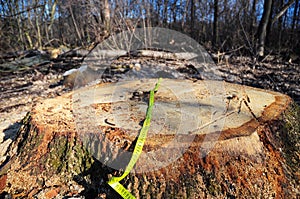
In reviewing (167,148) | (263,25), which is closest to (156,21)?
(263,25)

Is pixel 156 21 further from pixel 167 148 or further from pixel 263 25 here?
pixel 167 148

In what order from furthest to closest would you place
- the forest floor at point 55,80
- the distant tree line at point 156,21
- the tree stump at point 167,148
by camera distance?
the distant tree line at point 156,21, the forest floor at point 55,80, the tree stump at point 167,148

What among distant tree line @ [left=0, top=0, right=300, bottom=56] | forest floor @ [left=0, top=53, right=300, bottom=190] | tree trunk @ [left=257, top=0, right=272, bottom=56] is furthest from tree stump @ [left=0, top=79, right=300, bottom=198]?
tree trunk @ [left=257, top=0, right=272, bottom=56]

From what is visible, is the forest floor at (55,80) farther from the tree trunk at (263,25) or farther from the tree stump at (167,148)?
the tree stump at (167,148)

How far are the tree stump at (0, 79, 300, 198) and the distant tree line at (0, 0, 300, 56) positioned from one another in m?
3.67

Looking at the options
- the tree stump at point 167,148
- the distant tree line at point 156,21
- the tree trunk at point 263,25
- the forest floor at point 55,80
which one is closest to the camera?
the tree stump at point 167,148

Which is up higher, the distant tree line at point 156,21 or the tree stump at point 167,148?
the distant tree line at point 156,21

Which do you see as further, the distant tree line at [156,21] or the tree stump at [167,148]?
the distant tree line at [156,21]

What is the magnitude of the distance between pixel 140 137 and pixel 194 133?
26cm

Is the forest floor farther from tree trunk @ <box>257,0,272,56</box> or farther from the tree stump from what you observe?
the tree stump

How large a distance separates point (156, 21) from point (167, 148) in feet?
27.3

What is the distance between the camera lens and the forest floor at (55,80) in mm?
3164

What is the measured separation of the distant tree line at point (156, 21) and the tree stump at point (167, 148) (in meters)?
3.67

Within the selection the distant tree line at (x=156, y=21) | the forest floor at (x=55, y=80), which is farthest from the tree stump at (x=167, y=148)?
the distant tree line at (x=156, y=21)
